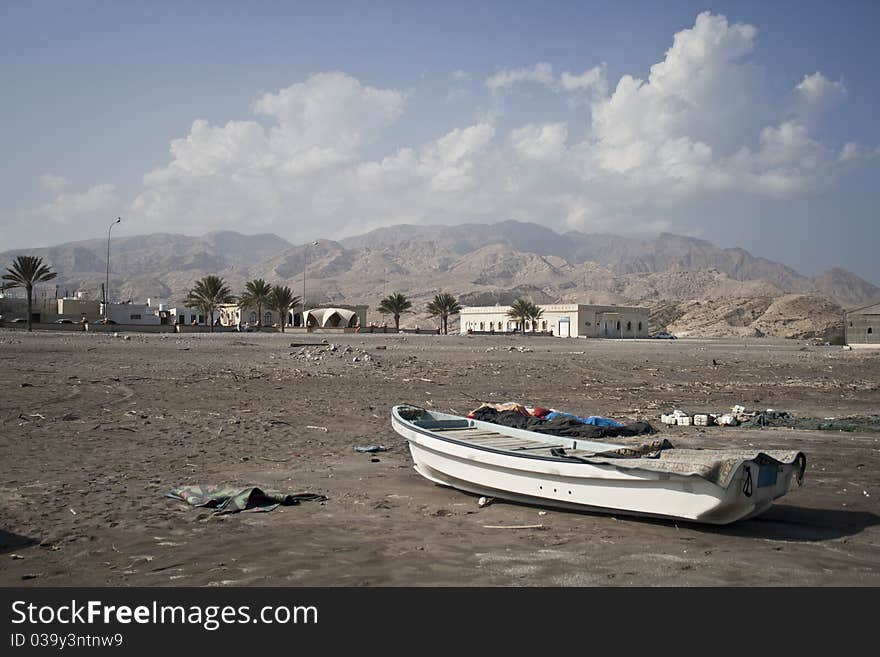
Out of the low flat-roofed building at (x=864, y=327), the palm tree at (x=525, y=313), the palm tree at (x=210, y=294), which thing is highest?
the palm tree at (x=210, y=294)

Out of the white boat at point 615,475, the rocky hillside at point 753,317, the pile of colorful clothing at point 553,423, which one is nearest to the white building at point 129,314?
the rocky hillside at point 753,317

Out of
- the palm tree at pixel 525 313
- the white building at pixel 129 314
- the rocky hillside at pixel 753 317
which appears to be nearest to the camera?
the white building at pixel 129 314

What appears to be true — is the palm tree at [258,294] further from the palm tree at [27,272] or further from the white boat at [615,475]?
the white boat at [615,475]

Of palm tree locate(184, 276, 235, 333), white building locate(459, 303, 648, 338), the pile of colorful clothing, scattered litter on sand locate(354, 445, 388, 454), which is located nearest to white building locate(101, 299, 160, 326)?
palm tree locate(184, 276, 235, 333)

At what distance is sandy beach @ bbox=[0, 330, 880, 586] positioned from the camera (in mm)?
6109

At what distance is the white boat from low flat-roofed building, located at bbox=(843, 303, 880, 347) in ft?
169

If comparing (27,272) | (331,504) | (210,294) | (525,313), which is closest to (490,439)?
(331,504)

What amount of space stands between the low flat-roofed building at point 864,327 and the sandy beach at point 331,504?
119 feet

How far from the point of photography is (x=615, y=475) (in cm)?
741

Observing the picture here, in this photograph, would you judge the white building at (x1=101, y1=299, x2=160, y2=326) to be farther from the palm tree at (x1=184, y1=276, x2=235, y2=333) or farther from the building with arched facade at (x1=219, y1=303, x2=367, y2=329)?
the palm tree at (x1=184, y1=276, x2=235, y2=333)

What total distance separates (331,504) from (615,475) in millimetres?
3356

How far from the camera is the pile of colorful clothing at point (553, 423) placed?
10.9 m

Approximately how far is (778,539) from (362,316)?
8667 cm
